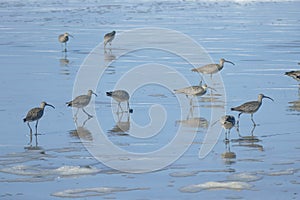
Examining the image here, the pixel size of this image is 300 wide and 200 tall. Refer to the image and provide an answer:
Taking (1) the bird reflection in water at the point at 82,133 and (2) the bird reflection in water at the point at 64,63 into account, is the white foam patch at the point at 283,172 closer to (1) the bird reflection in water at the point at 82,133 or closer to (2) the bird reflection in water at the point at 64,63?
(1) the bird reflection in water at the point at 82,133

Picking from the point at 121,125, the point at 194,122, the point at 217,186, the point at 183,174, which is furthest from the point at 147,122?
the point at 217,186

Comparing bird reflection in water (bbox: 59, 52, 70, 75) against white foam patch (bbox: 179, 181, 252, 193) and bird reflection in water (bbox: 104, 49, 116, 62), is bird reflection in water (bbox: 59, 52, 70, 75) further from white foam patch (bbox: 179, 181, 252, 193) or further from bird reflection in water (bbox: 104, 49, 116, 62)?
white foam patch (bbox: 179, 181, 252, 193)

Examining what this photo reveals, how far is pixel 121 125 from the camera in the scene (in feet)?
40.3

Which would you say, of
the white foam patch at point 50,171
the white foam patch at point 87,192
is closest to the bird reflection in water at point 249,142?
the white foam patch at point 50,171

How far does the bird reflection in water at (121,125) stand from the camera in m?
11.7

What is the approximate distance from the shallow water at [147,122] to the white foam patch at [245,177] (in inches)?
0.9

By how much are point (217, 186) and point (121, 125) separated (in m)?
4.07

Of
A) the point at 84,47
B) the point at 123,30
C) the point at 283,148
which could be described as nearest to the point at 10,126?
the point at 283,148

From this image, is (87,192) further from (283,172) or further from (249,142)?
(249,142)

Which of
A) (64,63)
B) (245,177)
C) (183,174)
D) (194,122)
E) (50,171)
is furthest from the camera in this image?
(64,63)

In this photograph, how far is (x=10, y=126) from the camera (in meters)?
12.1

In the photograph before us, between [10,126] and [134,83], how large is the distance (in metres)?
4.54

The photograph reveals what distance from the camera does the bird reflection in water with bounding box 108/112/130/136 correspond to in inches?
460

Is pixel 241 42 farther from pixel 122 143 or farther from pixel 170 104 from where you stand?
pixel 122 143
